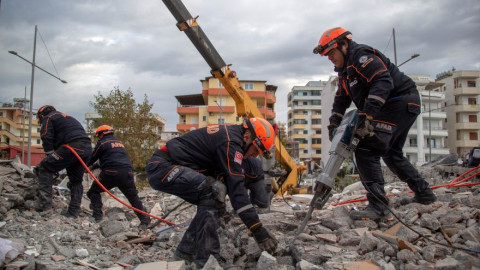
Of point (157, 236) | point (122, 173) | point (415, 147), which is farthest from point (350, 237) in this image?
point (415, 147)

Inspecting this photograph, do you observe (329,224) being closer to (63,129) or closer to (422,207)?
(422,207)

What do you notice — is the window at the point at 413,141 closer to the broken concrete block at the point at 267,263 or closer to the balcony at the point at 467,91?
the balcony at the point at 467,91

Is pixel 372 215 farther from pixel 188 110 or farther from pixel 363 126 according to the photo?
pixel 188 110

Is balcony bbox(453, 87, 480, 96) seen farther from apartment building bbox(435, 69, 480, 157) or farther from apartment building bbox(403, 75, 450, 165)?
apartment building bbox(403, 75, 450, 165)

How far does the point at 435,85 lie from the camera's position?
52812mm

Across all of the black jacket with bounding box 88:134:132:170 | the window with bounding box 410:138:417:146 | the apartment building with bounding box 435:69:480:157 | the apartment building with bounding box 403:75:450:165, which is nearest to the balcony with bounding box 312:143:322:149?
the apartment building with bounding box 435:69:480:157

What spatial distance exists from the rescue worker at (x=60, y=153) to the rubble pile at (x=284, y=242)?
1.08 ft

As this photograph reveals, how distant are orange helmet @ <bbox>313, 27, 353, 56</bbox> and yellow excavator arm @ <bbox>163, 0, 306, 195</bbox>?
4413 mm

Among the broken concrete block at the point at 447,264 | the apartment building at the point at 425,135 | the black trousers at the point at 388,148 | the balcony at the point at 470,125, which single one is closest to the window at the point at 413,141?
the apartment building at the point at 425,135

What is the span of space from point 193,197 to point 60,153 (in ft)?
10.6

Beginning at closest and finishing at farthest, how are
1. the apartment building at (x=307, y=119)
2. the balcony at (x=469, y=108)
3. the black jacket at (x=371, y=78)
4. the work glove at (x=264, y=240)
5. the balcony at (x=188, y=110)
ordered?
the work glove at (x=264, y=240)
the black jacket at (x=371, y=78)
the balcony at (x=469, y=108)
the balcony at (x=188, y=110)
the apartment building at (x=307, y=119)

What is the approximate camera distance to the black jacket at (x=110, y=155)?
6.23 metres

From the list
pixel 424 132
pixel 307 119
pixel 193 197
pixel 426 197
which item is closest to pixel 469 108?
pixel 424 132

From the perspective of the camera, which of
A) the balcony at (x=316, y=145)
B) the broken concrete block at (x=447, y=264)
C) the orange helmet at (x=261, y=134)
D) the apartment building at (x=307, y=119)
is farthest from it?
the apartment building at (x=307, y=119)
